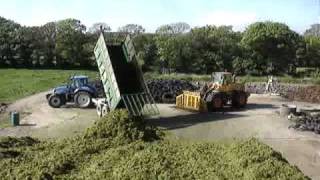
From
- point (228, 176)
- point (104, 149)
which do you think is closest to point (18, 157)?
point (104, 149)

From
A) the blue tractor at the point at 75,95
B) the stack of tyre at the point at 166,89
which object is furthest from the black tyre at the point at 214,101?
the blue tractor at the point at 75,95

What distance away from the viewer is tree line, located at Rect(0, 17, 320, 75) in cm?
5862

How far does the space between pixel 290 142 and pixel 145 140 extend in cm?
967

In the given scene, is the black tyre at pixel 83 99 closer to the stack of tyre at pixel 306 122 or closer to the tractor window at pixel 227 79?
the tractor window at pixel 227 79

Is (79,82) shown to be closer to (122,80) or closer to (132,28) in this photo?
(122,80)

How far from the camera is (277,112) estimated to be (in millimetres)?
31984

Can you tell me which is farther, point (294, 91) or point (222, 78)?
point (294, 91)

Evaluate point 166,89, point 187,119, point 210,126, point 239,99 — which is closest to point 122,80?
point 187,119

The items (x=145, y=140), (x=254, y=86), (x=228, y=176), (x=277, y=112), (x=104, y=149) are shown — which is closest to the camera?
(x=228, y=176)

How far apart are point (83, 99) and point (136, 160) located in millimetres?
19706

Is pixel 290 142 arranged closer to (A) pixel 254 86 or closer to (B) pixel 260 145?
(B) pixel 260 145

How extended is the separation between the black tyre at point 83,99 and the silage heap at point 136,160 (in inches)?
633

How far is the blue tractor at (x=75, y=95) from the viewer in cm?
3278

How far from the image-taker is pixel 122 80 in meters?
28.3
